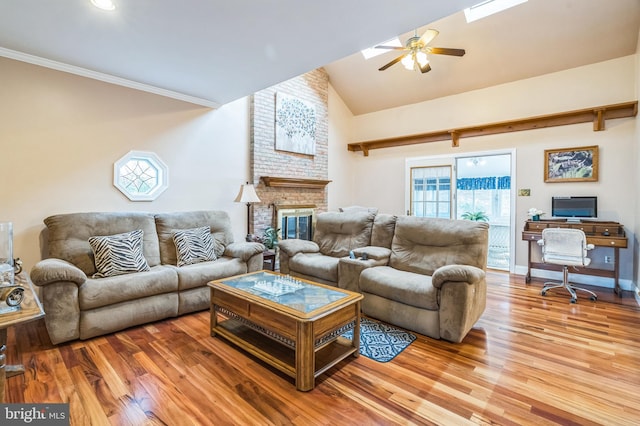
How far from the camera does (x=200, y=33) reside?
8.61 feet

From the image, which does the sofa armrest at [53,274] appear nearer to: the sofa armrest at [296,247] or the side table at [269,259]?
the sofa armrest at [296,247]

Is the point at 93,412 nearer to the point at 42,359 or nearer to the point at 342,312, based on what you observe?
the point at 42,359

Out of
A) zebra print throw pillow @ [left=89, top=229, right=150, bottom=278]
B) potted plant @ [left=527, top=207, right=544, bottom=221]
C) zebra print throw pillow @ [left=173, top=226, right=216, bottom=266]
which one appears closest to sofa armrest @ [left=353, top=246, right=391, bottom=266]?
zebra print throw pillow @ [left=173, top=226, right=216, bottom=266]

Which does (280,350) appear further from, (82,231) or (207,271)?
(82,231)

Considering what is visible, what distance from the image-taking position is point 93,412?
1.76 metres

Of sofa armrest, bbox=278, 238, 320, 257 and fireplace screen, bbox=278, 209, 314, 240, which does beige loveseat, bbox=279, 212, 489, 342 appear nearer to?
sofa armrest, bbox=278, 238, 320, 257

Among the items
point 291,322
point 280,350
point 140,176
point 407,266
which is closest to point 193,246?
point 140,176

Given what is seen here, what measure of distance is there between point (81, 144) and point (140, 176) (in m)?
0.69

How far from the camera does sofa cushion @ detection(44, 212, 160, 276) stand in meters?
3.00

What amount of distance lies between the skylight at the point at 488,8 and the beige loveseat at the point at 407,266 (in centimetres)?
306

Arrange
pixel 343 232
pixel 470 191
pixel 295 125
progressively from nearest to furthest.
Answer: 1. pixel 343 232
2. pixel 295 125
3. pixel 470 191

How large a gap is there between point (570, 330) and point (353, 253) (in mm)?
2162

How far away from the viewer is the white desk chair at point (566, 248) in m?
3.74

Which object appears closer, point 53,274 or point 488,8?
point 53,274
